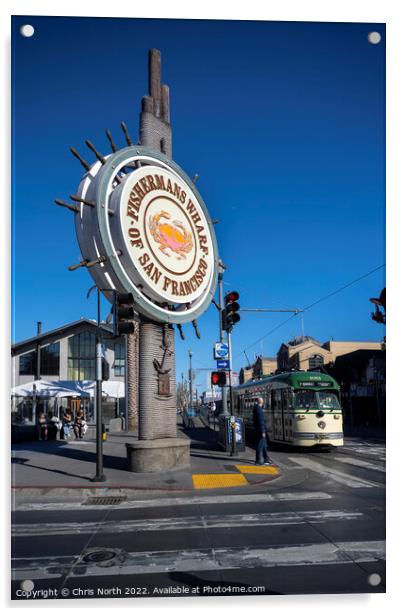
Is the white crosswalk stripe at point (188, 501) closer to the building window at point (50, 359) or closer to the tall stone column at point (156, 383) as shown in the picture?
the tall stone column at point (156, 383)

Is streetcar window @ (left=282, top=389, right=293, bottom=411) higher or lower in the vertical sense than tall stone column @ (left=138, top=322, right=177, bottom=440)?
lower

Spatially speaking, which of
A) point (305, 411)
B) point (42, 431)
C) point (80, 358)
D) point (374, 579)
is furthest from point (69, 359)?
point (374, 579)

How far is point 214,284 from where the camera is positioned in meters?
13.2

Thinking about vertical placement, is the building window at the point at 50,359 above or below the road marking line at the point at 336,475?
above

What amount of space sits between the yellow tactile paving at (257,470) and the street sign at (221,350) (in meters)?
4.13

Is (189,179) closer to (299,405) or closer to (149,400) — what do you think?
(149,400)

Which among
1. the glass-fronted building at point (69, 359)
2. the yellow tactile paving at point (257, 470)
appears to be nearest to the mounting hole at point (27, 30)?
the yellow tactile paving at point (257, 470)

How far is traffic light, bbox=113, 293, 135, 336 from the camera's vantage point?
34.1ft

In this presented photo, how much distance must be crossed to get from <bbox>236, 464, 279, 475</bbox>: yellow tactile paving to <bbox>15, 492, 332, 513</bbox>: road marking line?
2.42 metres

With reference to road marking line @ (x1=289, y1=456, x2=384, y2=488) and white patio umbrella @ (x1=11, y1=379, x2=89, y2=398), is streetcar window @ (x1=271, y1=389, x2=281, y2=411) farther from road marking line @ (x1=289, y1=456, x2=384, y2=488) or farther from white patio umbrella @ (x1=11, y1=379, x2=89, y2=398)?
white patio umbrella @ (x1=11, y1=379, x2=89, y2=398)

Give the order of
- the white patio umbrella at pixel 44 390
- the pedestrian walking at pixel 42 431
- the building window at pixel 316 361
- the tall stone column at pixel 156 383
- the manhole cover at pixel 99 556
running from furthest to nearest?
the building window at pixel 316 361 < the white patio umbrella at pixel 44 390 < the pedestrian walking at pixel 42 431 < the tall stone column at pixel 156 383 < the manhole cover at pixel 99 556

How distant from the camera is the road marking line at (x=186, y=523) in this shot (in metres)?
6.91

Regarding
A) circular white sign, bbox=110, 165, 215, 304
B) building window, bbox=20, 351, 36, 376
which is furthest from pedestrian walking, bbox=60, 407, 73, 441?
circular white sign, bbox=110, 165, 215, 304
